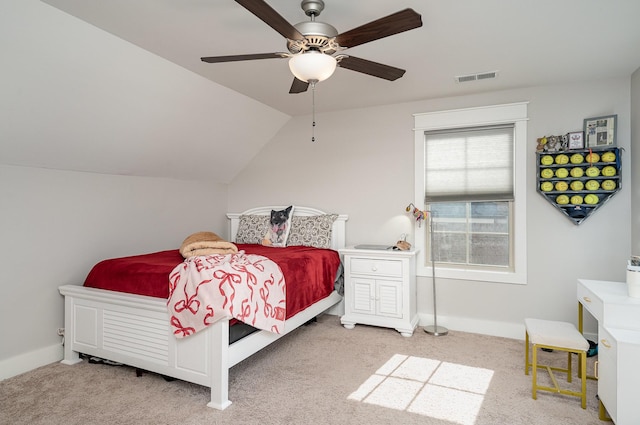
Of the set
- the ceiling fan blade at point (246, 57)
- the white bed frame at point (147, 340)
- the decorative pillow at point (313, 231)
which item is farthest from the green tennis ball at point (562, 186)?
the ceiling fan blade at point (246, 57)

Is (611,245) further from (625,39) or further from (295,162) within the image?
(295,162)

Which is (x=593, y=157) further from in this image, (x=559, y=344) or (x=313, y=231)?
(x=313, y=231)

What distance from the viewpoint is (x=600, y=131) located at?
331 centimetres

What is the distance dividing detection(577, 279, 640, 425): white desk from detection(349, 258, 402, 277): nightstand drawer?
1609 mm

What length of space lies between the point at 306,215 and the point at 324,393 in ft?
7.87

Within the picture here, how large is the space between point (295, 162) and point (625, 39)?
3268mm

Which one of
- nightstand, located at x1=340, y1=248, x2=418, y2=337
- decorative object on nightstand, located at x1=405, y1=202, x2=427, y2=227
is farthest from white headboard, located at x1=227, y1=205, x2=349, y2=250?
decorative object on nightstand, located at x1=405, y1=202, x2=427, y2=227

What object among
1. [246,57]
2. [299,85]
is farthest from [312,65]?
[299,85]

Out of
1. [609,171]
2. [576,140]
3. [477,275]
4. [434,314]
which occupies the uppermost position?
[576,140]

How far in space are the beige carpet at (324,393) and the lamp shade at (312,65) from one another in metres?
1.95

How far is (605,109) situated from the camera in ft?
11.0

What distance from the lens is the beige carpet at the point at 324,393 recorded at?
7.39ft

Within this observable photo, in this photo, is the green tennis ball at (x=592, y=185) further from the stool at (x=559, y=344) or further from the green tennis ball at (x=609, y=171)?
the stool at (x=559, y=344)

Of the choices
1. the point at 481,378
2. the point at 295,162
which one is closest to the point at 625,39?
the point at 481,378
